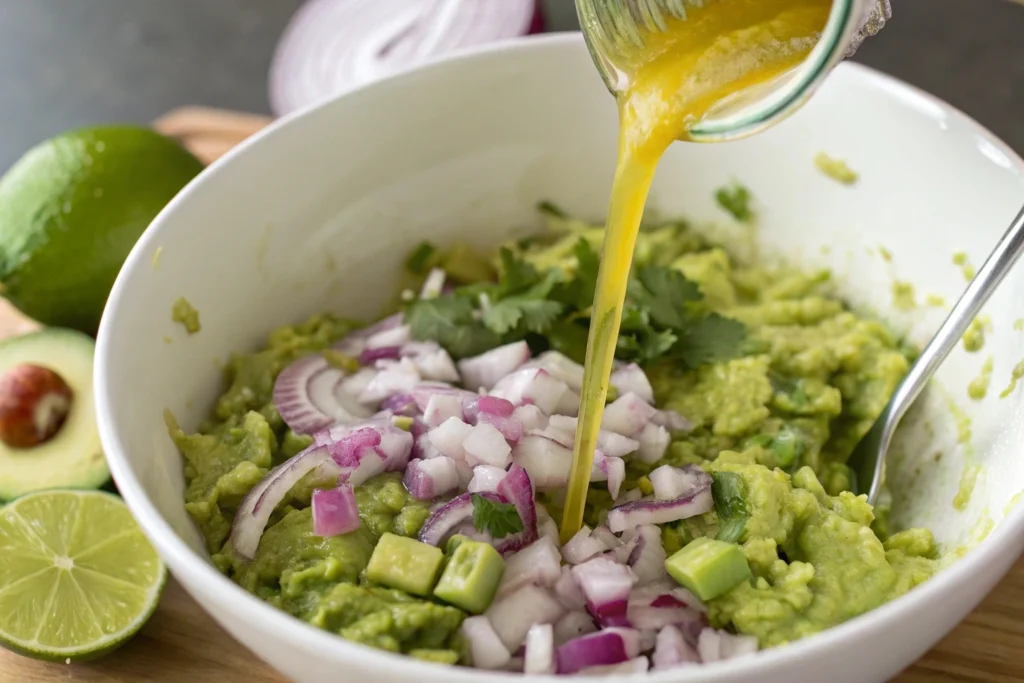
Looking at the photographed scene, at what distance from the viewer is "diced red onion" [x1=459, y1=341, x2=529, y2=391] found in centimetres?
209

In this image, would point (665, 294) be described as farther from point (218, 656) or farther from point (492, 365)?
point (218, 656)

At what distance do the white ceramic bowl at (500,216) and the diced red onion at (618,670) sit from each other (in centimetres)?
32

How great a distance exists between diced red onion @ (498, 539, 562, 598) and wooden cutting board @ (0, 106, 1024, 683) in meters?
0.50

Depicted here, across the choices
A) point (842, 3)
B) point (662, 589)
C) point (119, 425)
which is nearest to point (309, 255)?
point (119, 425)

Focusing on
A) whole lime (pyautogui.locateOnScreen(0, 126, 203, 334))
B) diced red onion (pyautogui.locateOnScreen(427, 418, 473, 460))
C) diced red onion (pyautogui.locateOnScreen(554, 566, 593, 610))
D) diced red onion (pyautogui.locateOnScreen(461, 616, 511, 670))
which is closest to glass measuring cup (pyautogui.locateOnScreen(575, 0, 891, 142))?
diced red onion (pyautogui.locateOnScreen(427, 418, 473, 460))

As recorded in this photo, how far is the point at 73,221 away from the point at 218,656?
1.10 m

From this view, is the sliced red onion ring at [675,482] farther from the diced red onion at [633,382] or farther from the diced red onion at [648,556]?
the diced red onion at [633,382]

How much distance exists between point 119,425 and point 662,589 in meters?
0.93

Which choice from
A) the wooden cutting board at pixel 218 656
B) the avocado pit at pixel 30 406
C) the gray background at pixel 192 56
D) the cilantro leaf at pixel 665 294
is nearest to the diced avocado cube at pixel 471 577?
the wooden cutting board at pixel 218 656

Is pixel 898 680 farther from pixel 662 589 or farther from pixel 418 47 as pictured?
pixel 418 47

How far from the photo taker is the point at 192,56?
155 inches

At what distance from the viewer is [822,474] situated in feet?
6.55

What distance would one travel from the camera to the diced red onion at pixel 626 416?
1.92 metres

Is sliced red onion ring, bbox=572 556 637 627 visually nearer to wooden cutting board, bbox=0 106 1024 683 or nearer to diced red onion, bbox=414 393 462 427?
diced red onion, bbox=414 393 462 427
